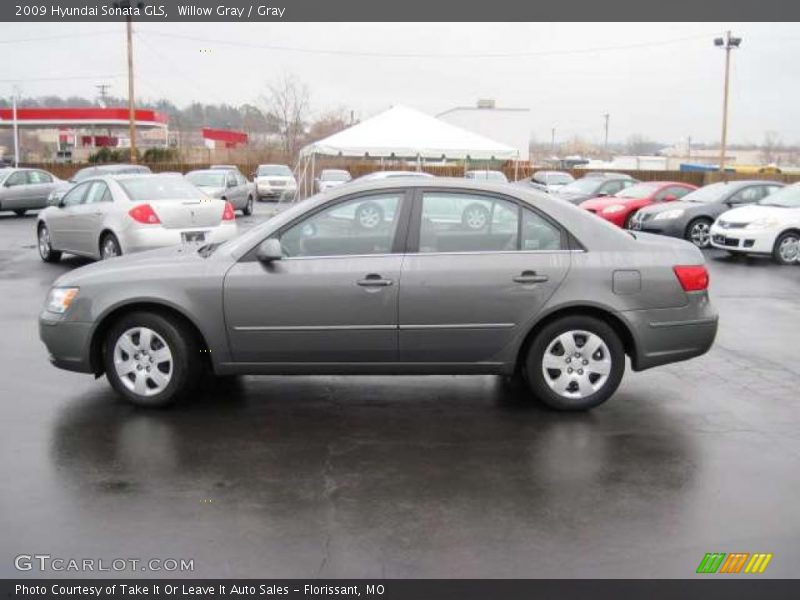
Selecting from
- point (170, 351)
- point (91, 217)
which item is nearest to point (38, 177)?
point (91, 217)

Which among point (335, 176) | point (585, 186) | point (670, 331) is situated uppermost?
point (335, 176)

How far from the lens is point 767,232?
14828 mm

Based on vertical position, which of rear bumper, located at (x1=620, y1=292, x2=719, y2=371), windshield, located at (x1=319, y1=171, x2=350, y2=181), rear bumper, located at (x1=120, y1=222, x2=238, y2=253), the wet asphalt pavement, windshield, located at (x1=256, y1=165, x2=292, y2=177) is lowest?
the wet asphalt pavement

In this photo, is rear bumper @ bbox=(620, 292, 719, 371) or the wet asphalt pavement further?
rear bumper @ bbox=(620, 292, 719, 371)

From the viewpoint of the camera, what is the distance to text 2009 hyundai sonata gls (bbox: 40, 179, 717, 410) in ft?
19.0

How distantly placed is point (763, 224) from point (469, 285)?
433 inches

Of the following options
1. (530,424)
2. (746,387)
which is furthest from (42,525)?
(746,387)

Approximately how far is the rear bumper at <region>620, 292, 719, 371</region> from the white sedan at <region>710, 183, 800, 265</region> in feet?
32.1

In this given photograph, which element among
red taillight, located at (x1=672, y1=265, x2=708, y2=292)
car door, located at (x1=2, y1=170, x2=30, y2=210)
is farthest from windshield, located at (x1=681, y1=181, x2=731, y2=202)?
car door, located at (x1=2, y1=170, x2=30, y2=210)

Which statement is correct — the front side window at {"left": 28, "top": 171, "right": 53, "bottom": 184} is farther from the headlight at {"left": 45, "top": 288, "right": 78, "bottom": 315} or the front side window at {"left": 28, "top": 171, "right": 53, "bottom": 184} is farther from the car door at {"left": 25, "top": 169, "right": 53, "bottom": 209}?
the headlight at {"left": 45, "top": 288, "right": 78, "bottom": 315}

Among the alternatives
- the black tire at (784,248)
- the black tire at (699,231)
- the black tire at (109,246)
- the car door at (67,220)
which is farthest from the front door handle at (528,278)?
the black tire at (699,231)

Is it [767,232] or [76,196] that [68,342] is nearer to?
[76,196]

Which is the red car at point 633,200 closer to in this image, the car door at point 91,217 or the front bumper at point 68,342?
the car door at point 91,217
